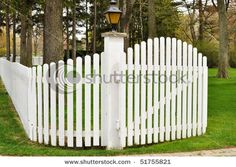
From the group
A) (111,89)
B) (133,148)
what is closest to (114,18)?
(111,89)

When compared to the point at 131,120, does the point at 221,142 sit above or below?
below

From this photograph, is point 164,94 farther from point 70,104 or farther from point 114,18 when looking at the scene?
point 70,104

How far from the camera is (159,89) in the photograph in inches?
297

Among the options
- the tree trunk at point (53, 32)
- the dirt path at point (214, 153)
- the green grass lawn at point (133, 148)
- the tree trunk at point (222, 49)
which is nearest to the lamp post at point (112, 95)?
the green grass lawn at point (133, 148)

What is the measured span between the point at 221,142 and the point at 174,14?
3835 centimetres

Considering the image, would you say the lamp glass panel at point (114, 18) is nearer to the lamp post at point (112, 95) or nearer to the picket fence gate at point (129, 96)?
the lamp post at point (112, 95)

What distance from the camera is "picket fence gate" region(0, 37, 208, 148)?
272 inches

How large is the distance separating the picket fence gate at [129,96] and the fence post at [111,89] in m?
0.03

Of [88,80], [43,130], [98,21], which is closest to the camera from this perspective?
[88,80]

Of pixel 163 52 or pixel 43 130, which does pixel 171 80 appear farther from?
pixel 43 130

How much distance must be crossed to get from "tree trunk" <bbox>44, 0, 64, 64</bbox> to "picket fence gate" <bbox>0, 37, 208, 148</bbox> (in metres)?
3.00

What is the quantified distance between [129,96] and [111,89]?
0.35 meters

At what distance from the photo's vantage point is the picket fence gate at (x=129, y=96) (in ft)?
22.7
